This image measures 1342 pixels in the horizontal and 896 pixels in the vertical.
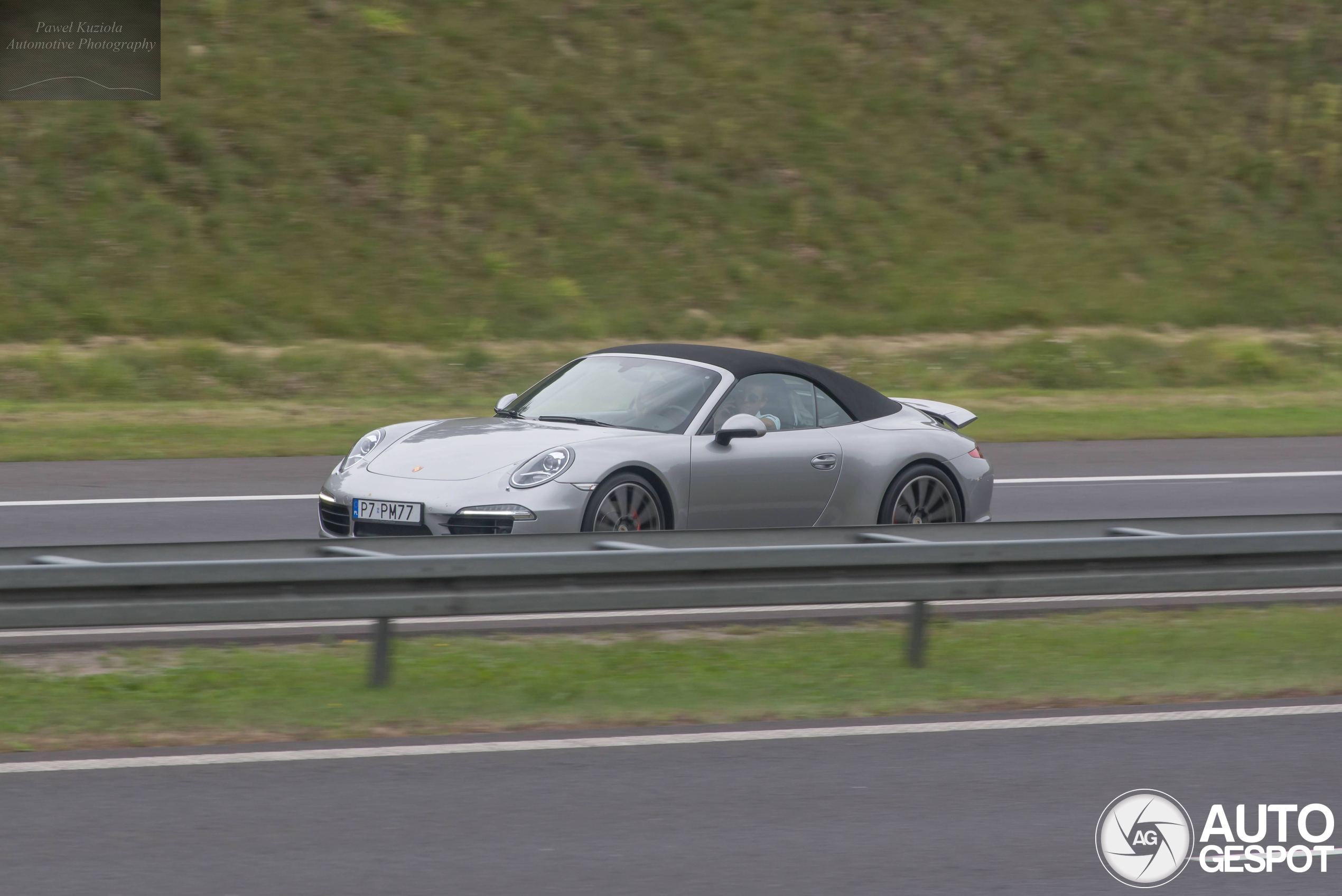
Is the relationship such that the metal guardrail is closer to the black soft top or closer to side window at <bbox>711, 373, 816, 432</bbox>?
side window at <bbox>711, 373, 816, 432</bbox>

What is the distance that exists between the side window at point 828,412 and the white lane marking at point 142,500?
424cm

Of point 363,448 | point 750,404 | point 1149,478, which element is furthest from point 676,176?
point 363,448

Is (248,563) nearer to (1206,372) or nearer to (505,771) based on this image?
(505,771)

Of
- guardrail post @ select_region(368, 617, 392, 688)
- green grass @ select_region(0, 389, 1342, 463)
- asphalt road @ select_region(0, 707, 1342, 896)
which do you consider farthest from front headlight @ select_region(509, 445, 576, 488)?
green grass @ select_region(0, 389, 1342, 463)

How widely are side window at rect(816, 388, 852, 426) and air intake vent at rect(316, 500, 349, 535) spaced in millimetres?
2930

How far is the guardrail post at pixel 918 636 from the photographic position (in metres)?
7.48

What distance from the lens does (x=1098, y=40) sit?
33.4 m

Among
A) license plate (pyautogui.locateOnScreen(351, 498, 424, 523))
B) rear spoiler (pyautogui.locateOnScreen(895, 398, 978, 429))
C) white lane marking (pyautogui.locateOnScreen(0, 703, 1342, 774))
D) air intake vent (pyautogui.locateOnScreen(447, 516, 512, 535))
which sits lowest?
white lane marking (pyautogui.locateOnScreen(0, 703, 1342, 774))

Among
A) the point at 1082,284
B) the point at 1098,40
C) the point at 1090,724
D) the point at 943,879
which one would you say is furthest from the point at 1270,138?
the point at 943,879

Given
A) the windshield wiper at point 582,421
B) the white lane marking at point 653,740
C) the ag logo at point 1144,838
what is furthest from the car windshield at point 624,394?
the ag logo at point 1144,838

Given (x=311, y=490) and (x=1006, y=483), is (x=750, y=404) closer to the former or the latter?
(x=311, y=490)

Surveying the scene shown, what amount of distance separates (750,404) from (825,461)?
22.2 inches

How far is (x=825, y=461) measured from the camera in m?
9.67

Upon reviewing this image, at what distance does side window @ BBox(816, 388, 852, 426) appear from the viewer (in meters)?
9.92
